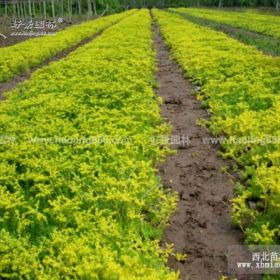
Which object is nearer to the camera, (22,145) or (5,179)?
(5,179)

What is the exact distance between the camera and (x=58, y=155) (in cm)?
640

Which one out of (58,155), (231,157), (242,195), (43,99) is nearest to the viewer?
(242,195)

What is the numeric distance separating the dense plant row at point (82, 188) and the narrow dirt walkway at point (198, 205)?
0.25 meters

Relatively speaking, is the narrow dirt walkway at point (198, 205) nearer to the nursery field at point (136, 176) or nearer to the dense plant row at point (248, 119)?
the nursery field at point (136, 176)

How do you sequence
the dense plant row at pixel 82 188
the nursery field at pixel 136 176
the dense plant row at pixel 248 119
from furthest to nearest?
the dense plant row at pixel 248 119
the nursery field at pixel 136 176
the dense plant row at pixel 82 188

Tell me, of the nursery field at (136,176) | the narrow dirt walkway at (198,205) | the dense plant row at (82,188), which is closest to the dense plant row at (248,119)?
the nursery field at (136,176)

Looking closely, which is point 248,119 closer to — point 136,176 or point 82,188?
point 136,176

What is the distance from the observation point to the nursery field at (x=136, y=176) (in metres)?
4.31

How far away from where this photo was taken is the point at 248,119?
24.3 ft

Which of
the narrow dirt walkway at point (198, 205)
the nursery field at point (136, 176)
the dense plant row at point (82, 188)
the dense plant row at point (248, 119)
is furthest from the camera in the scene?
the dense plant row at point (248, 119)

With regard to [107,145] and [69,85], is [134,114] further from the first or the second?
[69,85]

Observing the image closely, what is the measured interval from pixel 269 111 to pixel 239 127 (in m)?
0.92

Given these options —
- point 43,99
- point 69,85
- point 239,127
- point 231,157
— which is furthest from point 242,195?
point 69,85

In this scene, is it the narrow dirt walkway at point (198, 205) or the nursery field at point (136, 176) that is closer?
the nursery field at point (136, 176)
